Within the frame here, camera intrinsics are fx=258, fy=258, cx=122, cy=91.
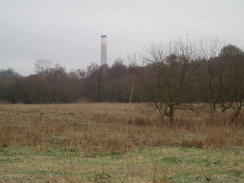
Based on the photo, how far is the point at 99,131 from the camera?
11.5m

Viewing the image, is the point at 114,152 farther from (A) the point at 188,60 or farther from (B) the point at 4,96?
(B) the point at 4,96

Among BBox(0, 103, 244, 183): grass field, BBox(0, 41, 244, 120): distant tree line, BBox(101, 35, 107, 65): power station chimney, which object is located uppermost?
BBox(101, 35, 107, 65): power station chimney

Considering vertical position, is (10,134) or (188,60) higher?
(188,60)

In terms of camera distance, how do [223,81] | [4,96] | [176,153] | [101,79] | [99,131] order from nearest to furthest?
[176,153]
[99,131]
[223,81]
[4,96]
[101,79]

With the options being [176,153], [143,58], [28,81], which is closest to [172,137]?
[176,153]

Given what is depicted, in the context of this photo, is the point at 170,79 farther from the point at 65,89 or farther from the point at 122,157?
the point at 65,89

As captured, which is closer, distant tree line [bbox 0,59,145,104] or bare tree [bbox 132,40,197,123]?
bare tree [bbox 132,40,197,123]

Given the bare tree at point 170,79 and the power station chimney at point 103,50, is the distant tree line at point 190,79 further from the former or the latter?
the power station chimney at point 103,50

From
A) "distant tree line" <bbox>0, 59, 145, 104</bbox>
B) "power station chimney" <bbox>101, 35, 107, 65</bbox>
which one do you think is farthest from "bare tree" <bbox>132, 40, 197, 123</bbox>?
"power station chimney" <bbox>101, 35, 107, 65</bbox>

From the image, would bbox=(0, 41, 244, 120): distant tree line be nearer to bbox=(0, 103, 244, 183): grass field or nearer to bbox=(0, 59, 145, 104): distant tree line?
bbox=(0, 103, 244, 183): grass field

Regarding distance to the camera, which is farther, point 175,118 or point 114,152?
point 175,118

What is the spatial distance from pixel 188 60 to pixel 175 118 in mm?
3559

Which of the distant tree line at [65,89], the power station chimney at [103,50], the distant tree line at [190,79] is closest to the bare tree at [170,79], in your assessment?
the distant tree line at [190,79]

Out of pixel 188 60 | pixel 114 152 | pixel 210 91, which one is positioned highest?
pixel 188 60
